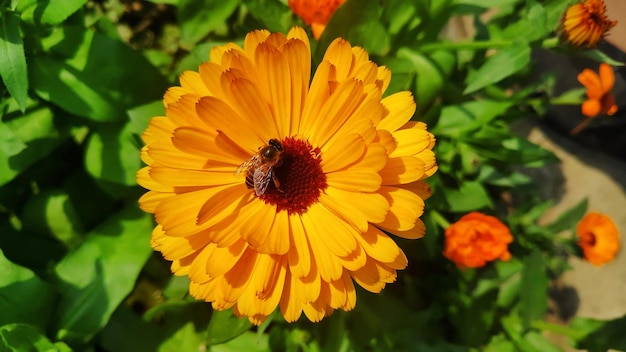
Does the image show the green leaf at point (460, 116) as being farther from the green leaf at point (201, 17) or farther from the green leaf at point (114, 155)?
the green leaf at point (114, 155)

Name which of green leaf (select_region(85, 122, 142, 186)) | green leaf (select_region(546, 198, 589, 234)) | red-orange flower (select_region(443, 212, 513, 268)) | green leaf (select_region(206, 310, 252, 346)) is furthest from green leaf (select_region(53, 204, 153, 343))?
green leaf (select_region(546, 198, 589, 234))

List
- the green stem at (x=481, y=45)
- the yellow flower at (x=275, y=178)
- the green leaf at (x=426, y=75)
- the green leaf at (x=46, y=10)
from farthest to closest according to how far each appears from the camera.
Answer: the green leaf at (x=426, y=75), the green stem at (x=481, y=45), the green leaf at (x=46, y=10), the yellow flower at (x=275, y=178)

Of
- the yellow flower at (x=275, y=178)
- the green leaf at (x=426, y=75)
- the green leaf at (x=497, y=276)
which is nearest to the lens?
the yellow flower at (x=275, y=178)

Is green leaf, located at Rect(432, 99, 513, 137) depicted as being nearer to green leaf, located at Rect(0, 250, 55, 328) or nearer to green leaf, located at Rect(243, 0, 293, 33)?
green leaf, located at Rect(243, 0, 293, 33)

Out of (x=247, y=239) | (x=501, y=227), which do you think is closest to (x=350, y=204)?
(x=247, y=239)

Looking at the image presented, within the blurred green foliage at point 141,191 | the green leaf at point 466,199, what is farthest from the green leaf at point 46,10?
the green leaf at point 466,199
